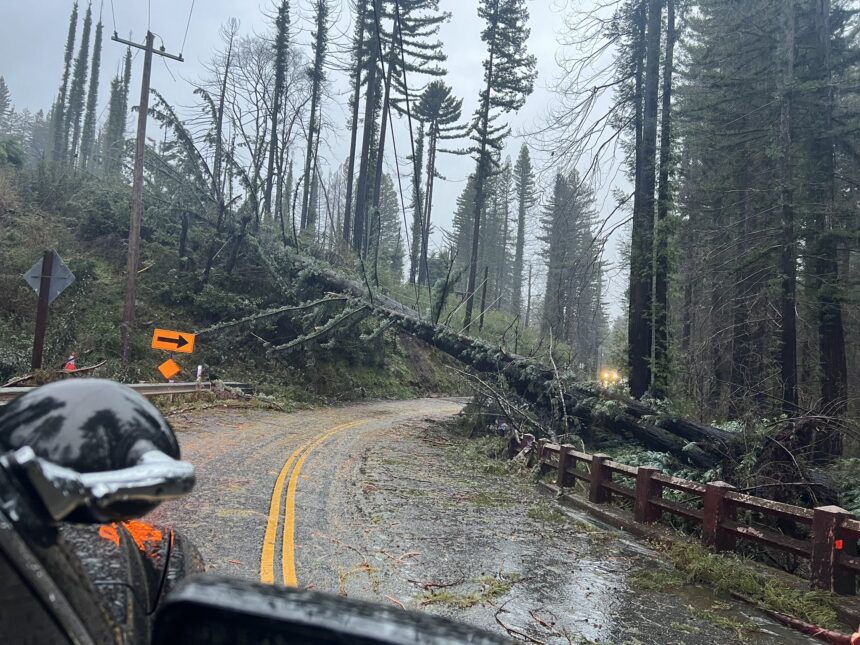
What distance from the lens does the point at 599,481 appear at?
32.3 feet

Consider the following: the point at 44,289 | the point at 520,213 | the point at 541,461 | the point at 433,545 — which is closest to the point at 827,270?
the point at 541,461

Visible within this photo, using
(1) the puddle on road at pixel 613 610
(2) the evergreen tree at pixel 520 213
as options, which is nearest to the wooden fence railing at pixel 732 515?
(1) the puddle on road at pixel 613 610

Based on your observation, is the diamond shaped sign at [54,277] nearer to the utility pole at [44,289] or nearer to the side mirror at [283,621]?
the utility pole at [44,289]

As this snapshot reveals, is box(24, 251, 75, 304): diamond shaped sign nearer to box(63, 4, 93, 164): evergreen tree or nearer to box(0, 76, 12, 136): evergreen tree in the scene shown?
box(63, 4, 93, 164): evergreen tree

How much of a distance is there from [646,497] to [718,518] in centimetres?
130

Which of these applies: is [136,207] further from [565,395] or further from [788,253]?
[788,253]

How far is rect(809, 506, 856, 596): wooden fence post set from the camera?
5836 millimetres

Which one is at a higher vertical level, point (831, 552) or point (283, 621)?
point (283, 621)

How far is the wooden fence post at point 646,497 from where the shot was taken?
8391 mm

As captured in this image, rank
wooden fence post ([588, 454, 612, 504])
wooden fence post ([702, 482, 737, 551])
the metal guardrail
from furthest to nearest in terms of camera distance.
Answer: the metal guardrail, wooden fence post ([588, 454, 612, 504]), wooden fence post ([702, 482, 737, 551])

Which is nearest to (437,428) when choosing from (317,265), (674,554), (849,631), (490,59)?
(317,265)

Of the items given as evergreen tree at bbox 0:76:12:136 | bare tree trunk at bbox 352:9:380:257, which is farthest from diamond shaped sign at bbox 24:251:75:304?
evergreen tree at bbox 0:76:12:136

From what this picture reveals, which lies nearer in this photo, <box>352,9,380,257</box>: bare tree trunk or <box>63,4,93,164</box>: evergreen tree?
<box>352,9,380,257</box>: bare tree trunk

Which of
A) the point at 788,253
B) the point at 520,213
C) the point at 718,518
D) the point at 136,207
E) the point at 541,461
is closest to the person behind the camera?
the point at 718,518
